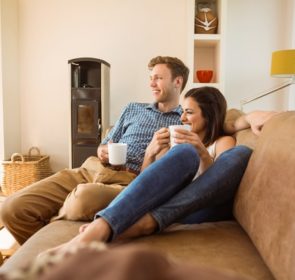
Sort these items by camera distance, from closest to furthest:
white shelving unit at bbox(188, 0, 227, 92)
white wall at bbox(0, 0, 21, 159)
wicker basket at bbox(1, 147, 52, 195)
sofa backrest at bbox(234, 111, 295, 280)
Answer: sofa backrest at bbox(234, 111, 295, 280) < white shelving unit at bbox(188, 0, 227, 92) < wicker basket at bbox(1, 147, 52, 195) < white wall at bbox(0, 0, 21, 159)

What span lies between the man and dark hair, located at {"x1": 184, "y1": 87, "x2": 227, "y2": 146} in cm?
37

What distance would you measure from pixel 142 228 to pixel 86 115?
2.02 m

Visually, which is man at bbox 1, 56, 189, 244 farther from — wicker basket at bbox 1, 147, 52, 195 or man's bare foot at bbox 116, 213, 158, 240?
wicker basket at bbox 1, 147, 52, 195

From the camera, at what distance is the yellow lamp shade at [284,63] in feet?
7.91

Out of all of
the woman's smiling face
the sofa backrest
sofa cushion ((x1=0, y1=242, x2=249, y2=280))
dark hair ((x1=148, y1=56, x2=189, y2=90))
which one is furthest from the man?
sofa cushion ((x1=0, y1=242, x2=249, y2=280))

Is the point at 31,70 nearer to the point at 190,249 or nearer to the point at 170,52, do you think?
the point at 170,52

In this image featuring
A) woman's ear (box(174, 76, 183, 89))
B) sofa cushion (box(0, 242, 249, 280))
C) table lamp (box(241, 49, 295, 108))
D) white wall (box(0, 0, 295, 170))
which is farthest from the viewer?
white wall (box(0, 0, 295, 170))

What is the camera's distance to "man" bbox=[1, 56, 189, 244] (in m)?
1.46

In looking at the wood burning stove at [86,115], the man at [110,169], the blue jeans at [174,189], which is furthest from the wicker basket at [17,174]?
the blue jeans at [174,189]

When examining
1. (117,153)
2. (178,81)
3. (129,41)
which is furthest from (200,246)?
(129,41)

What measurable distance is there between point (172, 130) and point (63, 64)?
2.36m

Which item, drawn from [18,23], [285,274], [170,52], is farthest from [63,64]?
[285,274]

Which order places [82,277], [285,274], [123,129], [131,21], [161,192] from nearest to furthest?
[82,277] < [285,274] < [161,192] < [123,129] < [131,21]

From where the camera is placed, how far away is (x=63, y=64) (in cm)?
344
